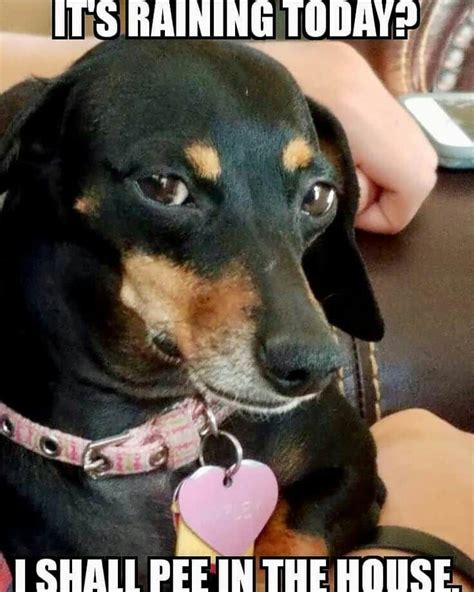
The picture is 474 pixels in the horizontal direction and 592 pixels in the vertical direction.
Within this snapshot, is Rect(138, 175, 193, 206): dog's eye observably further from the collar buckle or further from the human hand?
the human hand

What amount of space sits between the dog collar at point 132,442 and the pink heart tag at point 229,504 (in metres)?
0.03

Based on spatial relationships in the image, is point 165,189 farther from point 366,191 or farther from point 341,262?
point 366,191

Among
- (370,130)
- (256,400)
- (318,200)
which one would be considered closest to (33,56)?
(370,130)

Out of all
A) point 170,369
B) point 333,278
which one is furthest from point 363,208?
point 170,369

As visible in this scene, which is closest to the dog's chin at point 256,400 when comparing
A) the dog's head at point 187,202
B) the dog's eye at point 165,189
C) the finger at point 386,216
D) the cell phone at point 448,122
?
the dog's head at point 187,202

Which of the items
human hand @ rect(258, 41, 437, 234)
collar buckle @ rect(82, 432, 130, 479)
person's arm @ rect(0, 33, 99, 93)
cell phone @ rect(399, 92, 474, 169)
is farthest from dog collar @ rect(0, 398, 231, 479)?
cell phone @ rect(399, 92, 474, 169)

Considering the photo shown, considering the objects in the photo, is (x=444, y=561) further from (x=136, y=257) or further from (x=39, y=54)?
(x=39, y=54)

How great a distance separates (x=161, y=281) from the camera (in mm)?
778

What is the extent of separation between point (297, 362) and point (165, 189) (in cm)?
17

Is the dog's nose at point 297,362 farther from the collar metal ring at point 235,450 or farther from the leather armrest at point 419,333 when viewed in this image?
the leather armrest at point 419,333

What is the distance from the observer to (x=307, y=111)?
2.84ft

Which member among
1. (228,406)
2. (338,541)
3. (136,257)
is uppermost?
(136,257)

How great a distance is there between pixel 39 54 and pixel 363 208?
0.42m

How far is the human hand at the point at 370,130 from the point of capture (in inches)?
42.6
